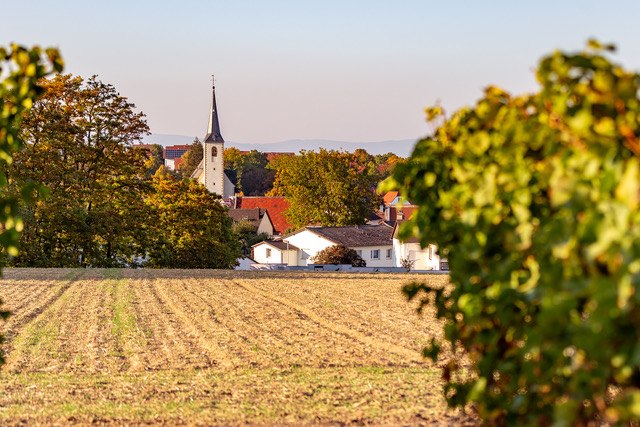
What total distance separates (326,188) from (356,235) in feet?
24.7

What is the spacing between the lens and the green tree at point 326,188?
9350 centimetres

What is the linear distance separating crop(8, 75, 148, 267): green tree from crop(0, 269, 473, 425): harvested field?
17527mm

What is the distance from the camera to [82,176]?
53.3 metres

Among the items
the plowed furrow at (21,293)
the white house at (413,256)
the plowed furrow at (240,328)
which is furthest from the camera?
the white house at (413,256)

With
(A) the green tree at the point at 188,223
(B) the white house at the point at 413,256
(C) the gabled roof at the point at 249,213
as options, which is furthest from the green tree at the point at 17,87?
(C) the gabled roof at the point at 249,213

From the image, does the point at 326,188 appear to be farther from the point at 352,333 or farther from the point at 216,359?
the point at 216,359

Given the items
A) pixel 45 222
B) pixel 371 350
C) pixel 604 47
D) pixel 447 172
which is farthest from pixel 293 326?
pixel 45 222

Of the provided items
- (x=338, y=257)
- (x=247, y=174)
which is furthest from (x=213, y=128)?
(x=338, y=257)

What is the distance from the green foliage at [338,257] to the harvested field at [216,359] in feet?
137

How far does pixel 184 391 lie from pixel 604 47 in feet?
37.0

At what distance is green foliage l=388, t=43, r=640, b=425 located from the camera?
3.70 m

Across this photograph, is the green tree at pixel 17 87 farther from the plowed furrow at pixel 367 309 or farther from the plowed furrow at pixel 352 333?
the plowed furrow at pixel 367 309

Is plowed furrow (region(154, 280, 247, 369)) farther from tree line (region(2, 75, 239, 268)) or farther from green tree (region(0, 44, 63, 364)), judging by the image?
tree line (region(2, 75, 239, 268))

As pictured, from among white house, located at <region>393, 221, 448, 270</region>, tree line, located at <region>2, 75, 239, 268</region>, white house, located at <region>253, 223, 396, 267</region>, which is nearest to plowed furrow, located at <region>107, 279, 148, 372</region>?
tree line, located at <region>2, 75, 239, 268</region>
